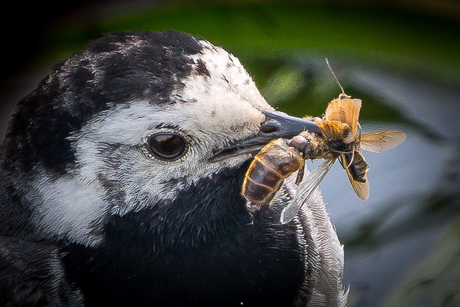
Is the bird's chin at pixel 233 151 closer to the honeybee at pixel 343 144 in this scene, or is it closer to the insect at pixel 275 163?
the insect at pixel 275 163

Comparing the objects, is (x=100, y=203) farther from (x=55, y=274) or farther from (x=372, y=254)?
(x=372, y=254)

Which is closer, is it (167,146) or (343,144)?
(167,146)

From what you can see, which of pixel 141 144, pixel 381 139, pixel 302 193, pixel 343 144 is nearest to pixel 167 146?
pixel 141 144

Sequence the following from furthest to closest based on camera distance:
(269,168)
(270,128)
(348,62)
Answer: (348,62)
(270,128)
(269,168)

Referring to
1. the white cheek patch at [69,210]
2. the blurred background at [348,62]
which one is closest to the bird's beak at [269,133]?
the white cheek patch at [69,210]

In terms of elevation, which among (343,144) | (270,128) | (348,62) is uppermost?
(270,128)

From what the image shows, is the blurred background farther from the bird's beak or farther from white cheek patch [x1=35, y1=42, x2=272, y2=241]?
white cheek patch [x1=35, y1=42, x2=272, y2=241]

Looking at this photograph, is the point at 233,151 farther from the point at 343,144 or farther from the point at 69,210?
the point at 69,210

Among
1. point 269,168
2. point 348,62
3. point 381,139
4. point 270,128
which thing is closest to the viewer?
point 269,168
